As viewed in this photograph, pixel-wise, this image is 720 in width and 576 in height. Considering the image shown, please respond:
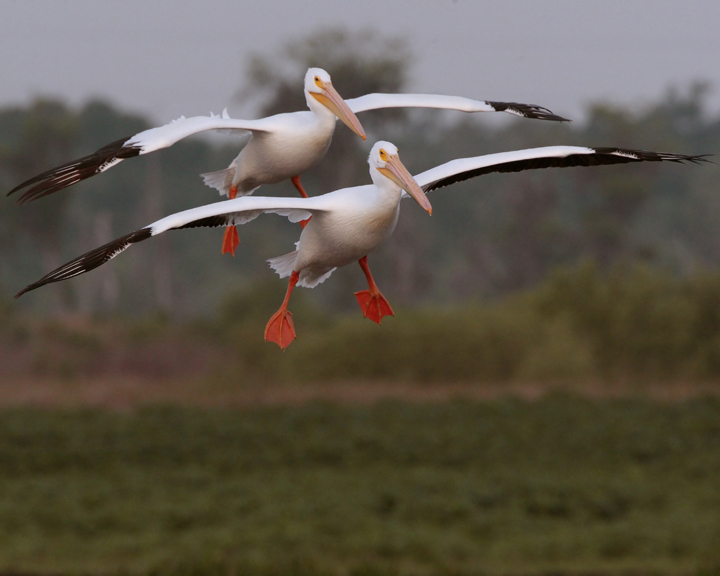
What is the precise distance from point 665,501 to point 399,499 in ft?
54.2

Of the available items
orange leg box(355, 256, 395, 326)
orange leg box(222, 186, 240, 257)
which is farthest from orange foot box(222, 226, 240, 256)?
orange leg box(355, 256, 395, 326)

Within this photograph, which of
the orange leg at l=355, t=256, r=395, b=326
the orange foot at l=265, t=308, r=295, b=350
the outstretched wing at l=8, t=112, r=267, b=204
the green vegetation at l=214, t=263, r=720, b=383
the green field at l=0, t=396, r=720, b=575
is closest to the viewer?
Result: the outstretched wing at l=8, t=112, r=267, b=204

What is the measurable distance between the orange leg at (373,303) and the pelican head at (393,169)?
0.19 metres

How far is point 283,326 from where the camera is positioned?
181 centimetres

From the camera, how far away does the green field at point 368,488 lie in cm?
5647

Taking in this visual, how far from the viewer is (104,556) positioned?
5644 centimetres

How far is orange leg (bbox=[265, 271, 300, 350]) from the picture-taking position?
5.58ft

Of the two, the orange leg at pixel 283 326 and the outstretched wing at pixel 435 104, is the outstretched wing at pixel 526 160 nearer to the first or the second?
the outstretched wing at pixel 435 104

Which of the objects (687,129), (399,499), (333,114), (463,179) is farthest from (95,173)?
(687,129)

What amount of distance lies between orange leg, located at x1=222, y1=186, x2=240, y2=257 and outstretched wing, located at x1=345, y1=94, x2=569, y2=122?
0.27 metres

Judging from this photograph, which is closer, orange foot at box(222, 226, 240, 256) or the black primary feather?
the black primary feather

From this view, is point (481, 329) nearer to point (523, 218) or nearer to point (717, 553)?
point (717, 553)

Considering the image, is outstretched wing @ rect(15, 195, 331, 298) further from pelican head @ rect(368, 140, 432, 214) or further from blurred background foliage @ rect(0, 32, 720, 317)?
blurred background foliage @ rect(0, 32, 720, 317)

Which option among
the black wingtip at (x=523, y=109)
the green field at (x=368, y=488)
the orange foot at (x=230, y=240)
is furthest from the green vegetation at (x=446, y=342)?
the orange foot at (x=230, y=240)
